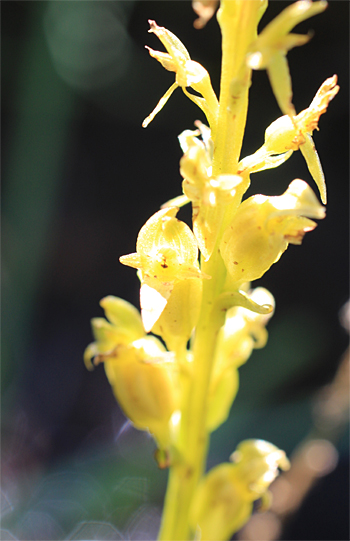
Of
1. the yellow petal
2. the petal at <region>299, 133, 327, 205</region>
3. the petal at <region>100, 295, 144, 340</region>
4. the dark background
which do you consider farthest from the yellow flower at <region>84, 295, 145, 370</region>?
the dark background

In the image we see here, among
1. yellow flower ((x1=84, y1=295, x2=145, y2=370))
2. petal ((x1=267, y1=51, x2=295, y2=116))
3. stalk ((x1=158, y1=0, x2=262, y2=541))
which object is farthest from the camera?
yellow flower ((x1=84, y1=295, x2=145, y2=370))

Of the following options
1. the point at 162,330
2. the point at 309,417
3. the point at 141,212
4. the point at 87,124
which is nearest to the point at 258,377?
the point at 309,417

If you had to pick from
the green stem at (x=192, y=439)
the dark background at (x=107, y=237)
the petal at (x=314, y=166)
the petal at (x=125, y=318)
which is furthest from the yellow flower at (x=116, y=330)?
the dark background at (x=107, y=237)

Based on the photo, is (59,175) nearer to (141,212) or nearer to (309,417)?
(141,212)

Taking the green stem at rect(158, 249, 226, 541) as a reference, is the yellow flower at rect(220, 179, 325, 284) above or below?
above

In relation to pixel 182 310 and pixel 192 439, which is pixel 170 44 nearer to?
pixel 182 310

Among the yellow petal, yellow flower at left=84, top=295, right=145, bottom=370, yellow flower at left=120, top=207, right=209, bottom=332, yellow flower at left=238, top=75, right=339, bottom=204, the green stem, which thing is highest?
yellow flower at left=238, top=75, right=339, bottom=204

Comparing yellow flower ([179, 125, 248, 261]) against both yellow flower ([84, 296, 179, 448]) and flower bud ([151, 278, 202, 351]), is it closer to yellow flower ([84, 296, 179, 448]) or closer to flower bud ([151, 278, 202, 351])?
flower bud ([151, 278, 202, 351])
